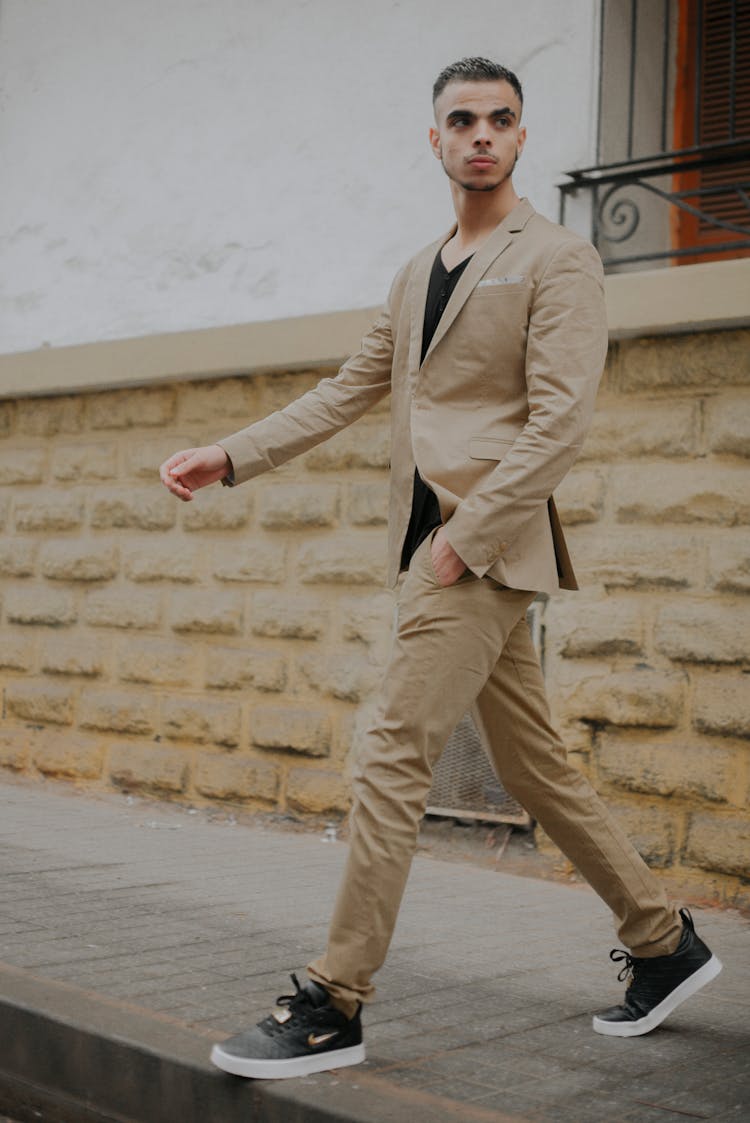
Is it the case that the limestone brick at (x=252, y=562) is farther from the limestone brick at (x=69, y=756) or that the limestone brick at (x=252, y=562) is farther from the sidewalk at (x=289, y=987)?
the sidewalk at (x=289, y=987)

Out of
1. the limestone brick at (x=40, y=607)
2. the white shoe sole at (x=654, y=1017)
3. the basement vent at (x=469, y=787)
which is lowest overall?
the white shoe sole at (x=654, y=1017)

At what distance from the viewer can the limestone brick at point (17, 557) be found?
25.3 feet

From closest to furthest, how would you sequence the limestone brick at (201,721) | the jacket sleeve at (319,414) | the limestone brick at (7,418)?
the jacket sleeve at (319,414), the limestone brick at (201,721), the limestone brick at (7,418)

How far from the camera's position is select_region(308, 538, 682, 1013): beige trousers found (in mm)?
2986

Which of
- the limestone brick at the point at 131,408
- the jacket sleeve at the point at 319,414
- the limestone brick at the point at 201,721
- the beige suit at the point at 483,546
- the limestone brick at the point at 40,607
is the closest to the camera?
the beige suit at the point at 483,546

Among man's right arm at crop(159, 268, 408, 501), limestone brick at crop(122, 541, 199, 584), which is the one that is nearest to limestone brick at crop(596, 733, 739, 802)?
man's right arm at crop(159, 268, 408, 501)

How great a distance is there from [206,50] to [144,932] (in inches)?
201

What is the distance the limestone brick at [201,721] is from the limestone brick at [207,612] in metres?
0.36

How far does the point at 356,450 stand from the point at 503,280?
10.4 feet

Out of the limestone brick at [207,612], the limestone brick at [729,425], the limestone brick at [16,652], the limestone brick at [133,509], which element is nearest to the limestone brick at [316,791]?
the limestone brick at [207,612]

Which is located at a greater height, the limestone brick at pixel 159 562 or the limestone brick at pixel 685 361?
the limestone brick at pixel 685 361

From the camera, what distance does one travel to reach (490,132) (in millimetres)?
3244

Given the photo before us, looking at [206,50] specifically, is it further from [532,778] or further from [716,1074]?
[716,1074]

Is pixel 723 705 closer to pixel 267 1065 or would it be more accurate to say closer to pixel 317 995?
pixel 317 995
